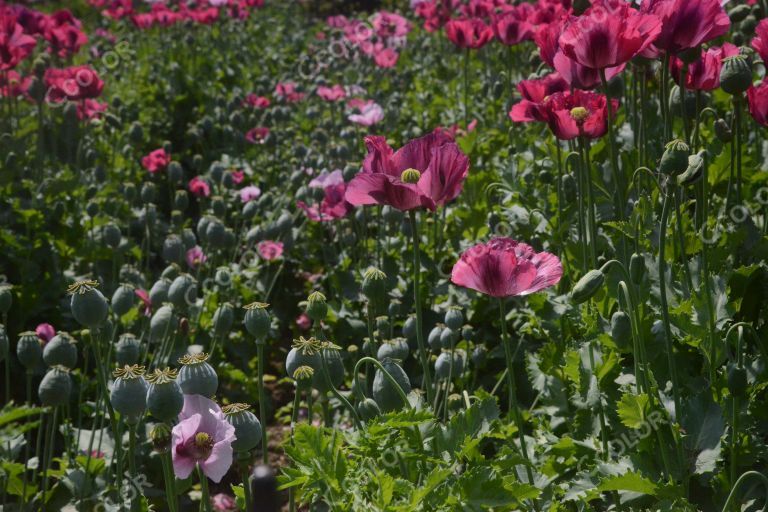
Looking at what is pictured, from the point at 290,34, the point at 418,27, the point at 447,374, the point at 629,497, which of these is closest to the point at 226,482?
the point at 447,374

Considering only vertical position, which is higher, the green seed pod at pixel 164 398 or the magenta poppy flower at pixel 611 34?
the magenta poppy flower at pixel 611 34

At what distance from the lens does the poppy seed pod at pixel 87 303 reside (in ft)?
6.27

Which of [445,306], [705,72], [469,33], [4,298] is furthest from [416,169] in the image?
[469,33]

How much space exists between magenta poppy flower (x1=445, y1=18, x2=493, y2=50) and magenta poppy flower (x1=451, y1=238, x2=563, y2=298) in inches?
108

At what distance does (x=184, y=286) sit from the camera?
2.71m

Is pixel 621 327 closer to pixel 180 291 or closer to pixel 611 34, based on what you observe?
pixel 611 34

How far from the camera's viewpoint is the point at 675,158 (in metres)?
1.76

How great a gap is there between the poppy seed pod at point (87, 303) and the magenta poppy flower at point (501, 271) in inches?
31.3

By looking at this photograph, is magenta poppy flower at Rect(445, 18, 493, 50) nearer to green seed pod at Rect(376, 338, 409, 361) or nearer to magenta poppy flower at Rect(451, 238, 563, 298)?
green seed pod at Rect(376, 338, 409, 361)

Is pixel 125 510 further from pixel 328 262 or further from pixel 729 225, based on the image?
pixel 328 262

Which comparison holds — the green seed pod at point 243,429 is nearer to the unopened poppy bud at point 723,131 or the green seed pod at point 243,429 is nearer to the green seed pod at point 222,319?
the green seed pod at point 222,319

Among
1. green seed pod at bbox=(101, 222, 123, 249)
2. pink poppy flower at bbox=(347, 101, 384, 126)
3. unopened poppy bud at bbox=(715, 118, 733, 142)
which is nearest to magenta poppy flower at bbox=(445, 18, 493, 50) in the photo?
pink poppy flower at bbox=(347, 101, 384, 126)

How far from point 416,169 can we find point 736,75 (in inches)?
34.1

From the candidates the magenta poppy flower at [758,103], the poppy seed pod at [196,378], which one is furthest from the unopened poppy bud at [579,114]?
the poppy seed pod at [196,378]
